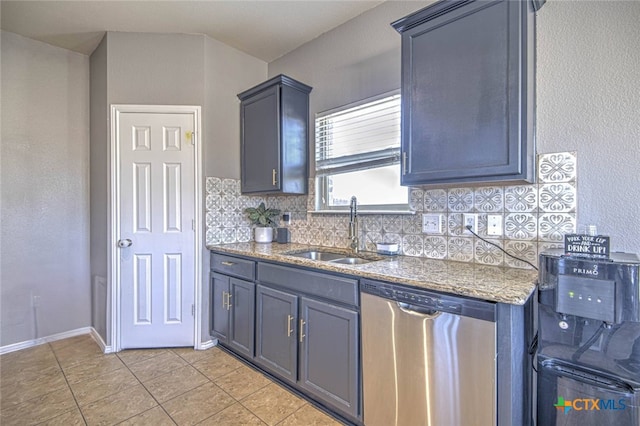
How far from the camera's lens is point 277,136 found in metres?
2.59

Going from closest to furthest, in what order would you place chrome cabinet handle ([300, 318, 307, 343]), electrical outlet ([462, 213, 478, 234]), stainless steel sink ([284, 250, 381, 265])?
electrical outlet ([462, 213, 478, 234]) < chrome cabinet handle ([300, 318, 307, 343]) < stainless steel sink ([284, 250, 381, 265])

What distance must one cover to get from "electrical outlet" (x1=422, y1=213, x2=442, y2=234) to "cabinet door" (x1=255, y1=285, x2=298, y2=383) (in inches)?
37.0

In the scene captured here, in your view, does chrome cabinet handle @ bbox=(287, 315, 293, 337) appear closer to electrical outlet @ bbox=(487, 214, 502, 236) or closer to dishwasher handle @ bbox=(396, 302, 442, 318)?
dishwasher handle @ bbox=(396, 302, 442, 318)

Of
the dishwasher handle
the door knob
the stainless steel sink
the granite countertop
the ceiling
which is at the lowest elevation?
the dishwasher handle

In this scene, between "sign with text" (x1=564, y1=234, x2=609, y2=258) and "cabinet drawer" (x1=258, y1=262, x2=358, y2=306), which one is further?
"cabinet drawer" (x1=258, y1=262, x2=358, y2=306)

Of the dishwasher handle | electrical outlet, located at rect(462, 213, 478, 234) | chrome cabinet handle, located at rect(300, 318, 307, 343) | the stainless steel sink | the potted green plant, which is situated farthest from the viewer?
the potted green plant

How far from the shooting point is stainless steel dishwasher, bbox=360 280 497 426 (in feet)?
4.02

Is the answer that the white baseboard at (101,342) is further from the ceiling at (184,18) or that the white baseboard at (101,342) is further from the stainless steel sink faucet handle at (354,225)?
the ceiling at (184,18)

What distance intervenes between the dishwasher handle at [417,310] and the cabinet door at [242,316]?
3.97 ft

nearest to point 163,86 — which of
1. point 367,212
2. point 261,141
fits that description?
point 261,141

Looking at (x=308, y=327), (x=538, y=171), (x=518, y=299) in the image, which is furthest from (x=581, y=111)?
(x=308, y=327)

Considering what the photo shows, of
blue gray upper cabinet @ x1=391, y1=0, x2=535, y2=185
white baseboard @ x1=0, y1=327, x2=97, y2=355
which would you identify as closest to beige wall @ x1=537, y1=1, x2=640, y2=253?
blue gray upper cabinet @ x1=391, y1=0, x2=535, y2=185

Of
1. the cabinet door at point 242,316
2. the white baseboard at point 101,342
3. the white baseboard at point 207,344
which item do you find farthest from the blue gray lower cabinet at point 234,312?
the white baseboard at point 101,342

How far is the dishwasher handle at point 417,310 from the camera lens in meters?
1.35
